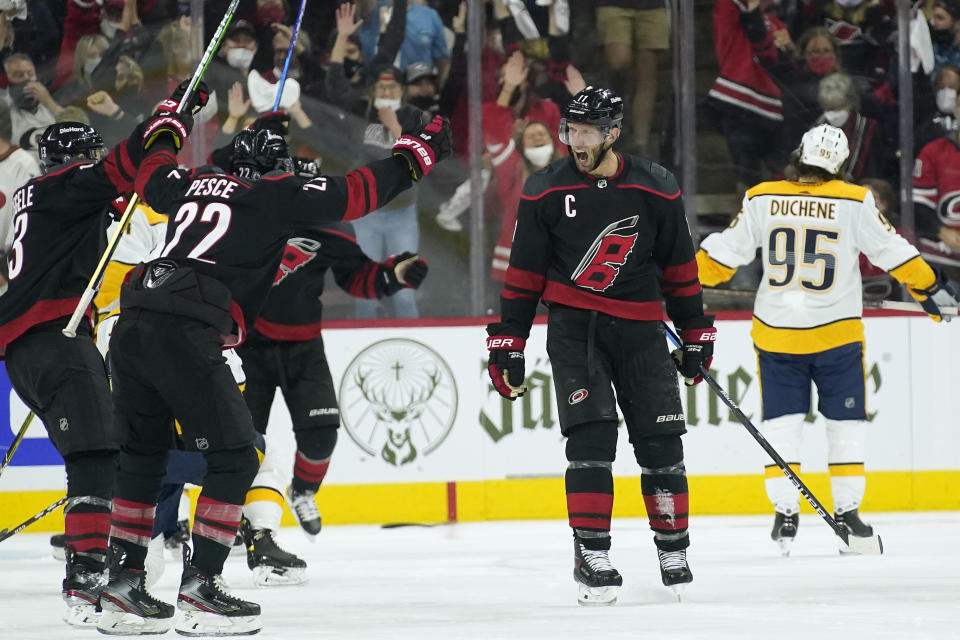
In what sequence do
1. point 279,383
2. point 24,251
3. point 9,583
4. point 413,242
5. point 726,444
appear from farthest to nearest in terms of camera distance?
point 413,242 < point 726,444 < point 279,383 < point 9,583 < point 24,251

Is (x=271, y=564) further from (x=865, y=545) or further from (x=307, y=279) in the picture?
(x=865, y=545)

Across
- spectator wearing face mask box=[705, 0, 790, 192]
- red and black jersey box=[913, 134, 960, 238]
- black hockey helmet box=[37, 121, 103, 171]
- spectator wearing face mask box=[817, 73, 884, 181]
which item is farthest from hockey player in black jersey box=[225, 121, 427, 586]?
red and black jersey box=[913, 134, 960, 238]

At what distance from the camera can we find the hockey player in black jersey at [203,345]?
3375 millimetres

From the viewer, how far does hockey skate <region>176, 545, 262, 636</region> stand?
11.1 feet

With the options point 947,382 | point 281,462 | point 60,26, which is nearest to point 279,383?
point 281,462

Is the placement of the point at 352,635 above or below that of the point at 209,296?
below

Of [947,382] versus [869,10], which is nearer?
[947,382]

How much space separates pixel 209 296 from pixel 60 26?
408cm

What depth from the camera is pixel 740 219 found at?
17.6 ft

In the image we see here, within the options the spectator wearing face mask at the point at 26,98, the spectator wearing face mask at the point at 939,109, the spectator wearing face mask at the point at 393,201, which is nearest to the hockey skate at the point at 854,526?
the spectator wearing face mask at the point at 939,109

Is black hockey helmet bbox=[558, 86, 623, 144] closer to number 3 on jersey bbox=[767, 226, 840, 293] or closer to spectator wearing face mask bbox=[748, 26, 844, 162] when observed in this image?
number 3 on jersey bbox=[767, 226, 840, 293]

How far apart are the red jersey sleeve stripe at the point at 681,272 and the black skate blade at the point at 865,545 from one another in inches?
58.5

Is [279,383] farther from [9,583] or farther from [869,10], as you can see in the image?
[869,10]

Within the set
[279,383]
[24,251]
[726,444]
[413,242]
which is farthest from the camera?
[413,242]
